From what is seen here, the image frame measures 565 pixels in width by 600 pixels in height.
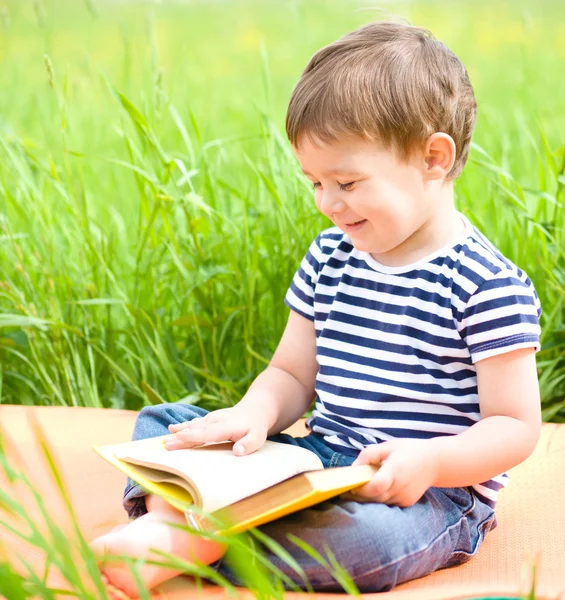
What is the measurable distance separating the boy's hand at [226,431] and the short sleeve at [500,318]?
351 mm

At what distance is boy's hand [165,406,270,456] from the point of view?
4.78 feet

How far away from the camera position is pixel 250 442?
1.46m

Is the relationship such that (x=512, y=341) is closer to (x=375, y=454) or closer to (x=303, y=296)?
(x=375, y=454)

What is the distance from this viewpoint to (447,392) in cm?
150

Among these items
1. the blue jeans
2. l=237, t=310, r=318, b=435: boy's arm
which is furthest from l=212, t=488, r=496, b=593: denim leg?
l=237, t=310, r=318, b=435: boy's arm

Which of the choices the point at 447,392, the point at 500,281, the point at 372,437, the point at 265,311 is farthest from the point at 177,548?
the point at 265,311

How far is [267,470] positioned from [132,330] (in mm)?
988

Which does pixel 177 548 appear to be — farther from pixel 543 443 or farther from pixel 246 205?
pixel 246 205

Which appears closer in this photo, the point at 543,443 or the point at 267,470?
the point at 267,470

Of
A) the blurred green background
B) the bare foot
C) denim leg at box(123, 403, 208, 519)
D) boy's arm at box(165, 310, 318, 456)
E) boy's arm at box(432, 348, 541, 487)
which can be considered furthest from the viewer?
the blurred green background

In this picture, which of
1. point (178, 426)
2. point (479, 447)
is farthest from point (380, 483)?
point (178, 426)

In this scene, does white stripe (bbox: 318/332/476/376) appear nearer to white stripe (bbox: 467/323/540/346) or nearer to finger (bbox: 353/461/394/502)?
white stripe (bbox: 467/323/540/346)

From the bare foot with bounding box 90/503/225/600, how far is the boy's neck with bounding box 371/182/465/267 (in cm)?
56

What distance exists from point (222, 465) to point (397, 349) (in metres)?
0.35
